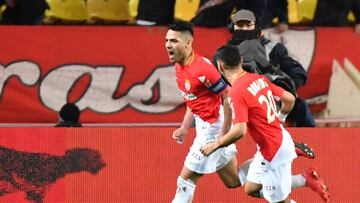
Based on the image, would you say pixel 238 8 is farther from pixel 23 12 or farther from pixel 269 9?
pixel 23 12

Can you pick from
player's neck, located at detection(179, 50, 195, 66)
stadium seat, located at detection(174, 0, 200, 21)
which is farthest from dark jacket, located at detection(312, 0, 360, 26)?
player's neck, located at detection(179, 50, 195, 66)

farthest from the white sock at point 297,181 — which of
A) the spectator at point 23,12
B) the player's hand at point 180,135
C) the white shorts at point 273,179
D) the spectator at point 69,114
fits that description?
the spectator at point 23,12

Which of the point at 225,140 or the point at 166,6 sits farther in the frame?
the point at 166,6

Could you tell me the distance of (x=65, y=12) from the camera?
1538 cm

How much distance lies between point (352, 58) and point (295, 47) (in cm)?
70

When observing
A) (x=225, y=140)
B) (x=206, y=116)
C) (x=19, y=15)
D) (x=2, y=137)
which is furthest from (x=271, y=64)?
(x=19, y=15)

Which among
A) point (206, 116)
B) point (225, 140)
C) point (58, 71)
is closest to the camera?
point (225, 140)

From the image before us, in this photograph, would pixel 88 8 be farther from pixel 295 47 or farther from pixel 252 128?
pixel 252 128

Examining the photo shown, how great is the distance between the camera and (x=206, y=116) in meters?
12.3

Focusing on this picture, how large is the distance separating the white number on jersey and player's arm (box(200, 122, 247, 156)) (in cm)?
36

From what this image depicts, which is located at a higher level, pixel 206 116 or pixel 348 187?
pixel 206 116

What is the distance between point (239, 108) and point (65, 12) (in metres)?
4.76

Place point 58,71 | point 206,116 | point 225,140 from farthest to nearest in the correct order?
point 58,71 → point 206,116 → point 225,140

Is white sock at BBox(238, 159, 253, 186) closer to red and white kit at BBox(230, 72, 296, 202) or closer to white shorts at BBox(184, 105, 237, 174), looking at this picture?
white shorts at BBox(184, 105, 237, 174)
